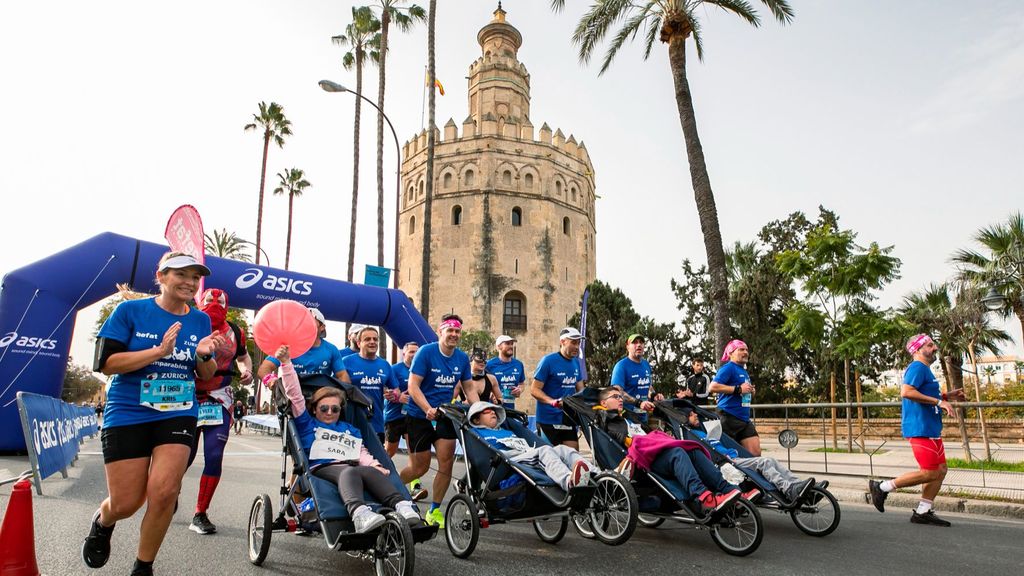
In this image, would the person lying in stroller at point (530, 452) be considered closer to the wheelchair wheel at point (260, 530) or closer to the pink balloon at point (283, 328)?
the pink balloon at point (283, 328)

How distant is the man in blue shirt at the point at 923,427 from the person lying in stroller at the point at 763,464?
170 centimetres

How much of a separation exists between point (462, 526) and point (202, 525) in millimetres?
2370

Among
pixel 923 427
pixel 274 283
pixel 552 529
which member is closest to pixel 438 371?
pixel 552 529

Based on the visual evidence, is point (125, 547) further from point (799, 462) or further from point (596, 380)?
point (596, 380)

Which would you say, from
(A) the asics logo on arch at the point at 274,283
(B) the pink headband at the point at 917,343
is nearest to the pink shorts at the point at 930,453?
(B) the pink headband at the point at 917,343

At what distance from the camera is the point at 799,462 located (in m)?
11.2

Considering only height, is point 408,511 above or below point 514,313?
below

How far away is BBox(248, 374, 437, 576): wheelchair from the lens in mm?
3792

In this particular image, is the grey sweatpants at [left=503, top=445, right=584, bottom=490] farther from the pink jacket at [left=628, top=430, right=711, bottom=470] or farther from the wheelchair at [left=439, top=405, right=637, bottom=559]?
the pink jacket at [left=628, top=430, right=711, bottom=470]

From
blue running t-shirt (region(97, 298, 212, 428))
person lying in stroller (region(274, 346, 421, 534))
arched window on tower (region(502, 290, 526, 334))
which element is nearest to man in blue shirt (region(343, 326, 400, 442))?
person lying in stroller (region(274, 346, 421, 534))

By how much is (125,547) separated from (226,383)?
4.70 feet

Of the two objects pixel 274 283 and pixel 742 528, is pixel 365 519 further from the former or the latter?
pixel 274 283

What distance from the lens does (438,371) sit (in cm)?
640

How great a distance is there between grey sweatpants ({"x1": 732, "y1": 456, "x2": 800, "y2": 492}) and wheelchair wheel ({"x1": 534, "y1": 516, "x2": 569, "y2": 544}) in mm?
1858
